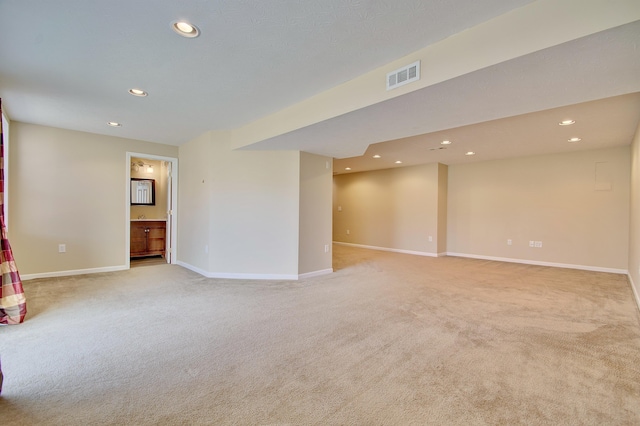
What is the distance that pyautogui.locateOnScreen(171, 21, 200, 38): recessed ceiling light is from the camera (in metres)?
2.02

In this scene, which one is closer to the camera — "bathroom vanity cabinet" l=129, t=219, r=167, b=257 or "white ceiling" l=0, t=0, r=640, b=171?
"white ceiling" l=0, t=0, r=640, b=171

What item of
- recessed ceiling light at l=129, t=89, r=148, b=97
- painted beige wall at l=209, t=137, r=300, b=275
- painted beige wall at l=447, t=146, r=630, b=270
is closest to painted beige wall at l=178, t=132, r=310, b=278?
painted beige wall at l=209, t=137, r=300, b=275

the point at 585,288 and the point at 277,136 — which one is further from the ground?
the point at 277,136

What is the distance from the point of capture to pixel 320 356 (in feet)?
7.30

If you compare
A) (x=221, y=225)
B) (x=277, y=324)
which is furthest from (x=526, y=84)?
(x=221, y=225)

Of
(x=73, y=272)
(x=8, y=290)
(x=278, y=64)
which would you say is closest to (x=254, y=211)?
(x=278, y=64)

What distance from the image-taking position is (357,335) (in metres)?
2.61

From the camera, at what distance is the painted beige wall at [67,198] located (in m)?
4.38

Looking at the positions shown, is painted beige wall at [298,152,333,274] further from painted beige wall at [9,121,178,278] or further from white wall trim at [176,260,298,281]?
painted beige wall at [9,121,178,278]

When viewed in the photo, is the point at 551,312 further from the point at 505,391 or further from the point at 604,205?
the point at 604,205

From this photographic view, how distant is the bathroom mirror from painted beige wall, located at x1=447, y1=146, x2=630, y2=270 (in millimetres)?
7771

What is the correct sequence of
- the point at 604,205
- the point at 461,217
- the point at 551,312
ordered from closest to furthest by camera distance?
the point at 551,312
the point at 604,205
the point at 461,217

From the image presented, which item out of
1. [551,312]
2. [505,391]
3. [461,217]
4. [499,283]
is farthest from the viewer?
[461,217]

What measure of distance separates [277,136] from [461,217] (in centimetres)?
565
